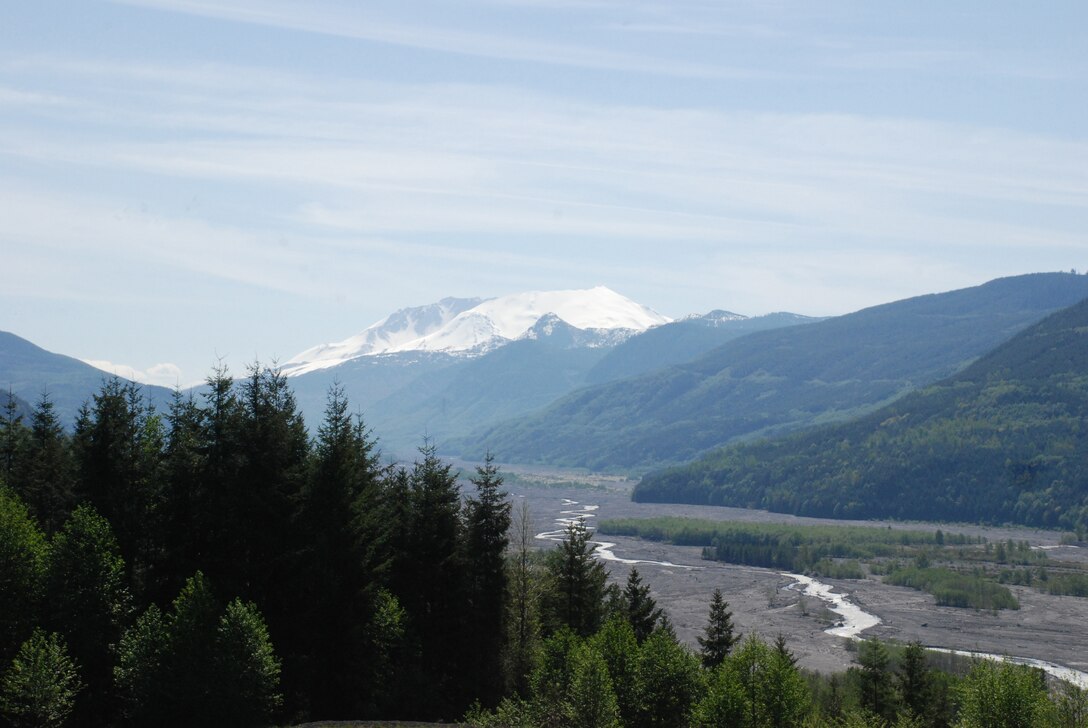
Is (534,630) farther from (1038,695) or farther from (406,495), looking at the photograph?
(1038,695)

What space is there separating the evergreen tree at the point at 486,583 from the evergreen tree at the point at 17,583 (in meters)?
26.2

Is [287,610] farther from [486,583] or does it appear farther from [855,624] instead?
[855,624]

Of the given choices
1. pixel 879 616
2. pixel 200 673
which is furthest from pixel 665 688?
pixel 879 616

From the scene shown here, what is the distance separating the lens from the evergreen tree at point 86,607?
56.4 m

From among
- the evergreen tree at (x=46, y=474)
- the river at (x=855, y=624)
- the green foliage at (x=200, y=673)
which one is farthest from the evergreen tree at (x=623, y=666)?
the evergreen tree at (x=46, y=474)

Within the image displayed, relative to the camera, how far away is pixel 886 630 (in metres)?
147

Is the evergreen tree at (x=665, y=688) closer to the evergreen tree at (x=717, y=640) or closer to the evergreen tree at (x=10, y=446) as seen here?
the evergreen tree at (x=717, y=640)

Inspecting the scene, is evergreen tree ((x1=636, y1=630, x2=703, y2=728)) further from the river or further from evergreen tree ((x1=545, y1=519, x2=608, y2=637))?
the river

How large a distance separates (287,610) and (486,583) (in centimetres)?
1532

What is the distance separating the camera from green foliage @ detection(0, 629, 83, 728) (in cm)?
4841

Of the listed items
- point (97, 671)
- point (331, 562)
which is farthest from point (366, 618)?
point (97, 671)

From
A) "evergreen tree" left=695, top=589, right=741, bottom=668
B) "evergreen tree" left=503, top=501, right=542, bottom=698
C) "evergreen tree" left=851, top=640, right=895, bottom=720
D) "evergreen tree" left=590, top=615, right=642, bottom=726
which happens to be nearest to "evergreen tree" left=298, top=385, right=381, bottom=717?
"evergreen tree" left=503, top=501, right=542, bottom=698

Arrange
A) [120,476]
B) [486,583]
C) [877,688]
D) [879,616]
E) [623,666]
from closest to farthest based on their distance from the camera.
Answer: [623,666], [120,476], [486,583], [877,688], [879,616]

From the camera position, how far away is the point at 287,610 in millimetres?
61969
